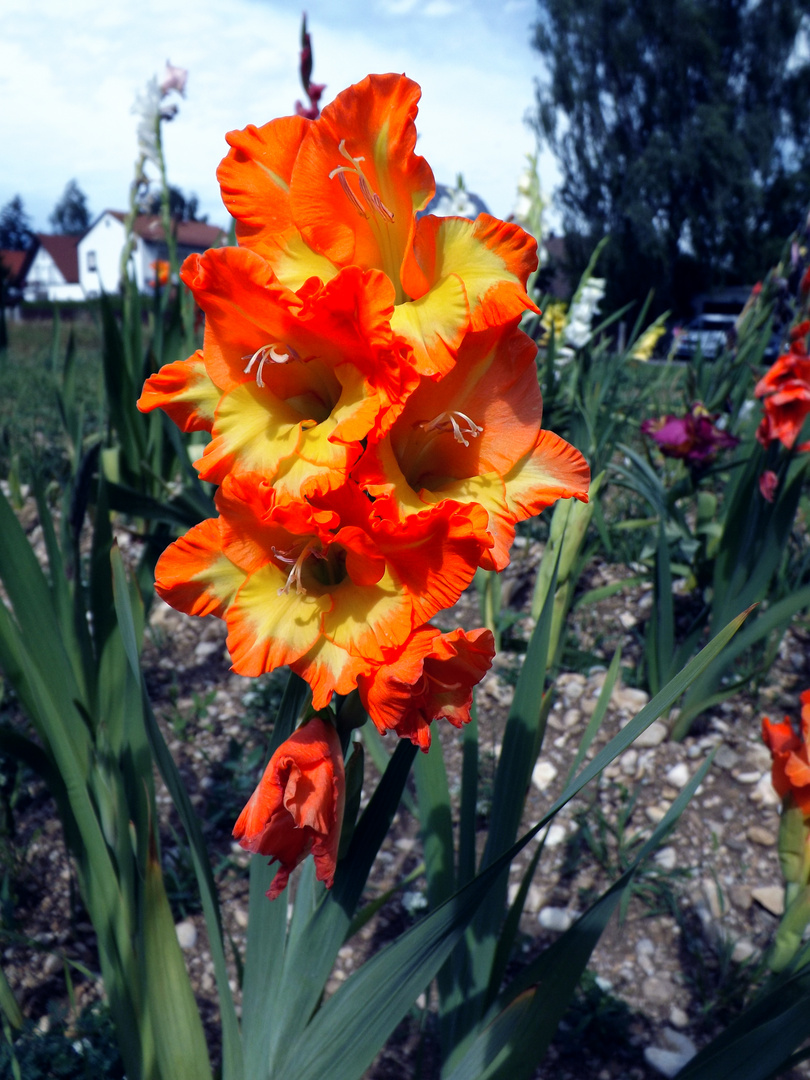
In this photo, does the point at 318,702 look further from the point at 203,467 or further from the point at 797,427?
the point at 797,427

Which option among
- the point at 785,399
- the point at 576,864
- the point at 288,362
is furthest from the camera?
the point at 785,399

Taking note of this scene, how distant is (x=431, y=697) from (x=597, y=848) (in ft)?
3.82

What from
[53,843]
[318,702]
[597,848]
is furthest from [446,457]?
[53,843]

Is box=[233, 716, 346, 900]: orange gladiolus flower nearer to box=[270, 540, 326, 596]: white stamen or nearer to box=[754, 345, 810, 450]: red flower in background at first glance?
box=[270, 540, 326, 596]: white stamen

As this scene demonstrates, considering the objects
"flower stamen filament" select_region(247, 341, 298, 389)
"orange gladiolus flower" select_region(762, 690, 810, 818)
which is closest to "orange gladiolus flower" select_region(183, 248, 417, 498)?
"flower stamen filament" select_region(247, 341, 298, 389)

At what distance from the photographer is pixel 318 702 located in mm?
711

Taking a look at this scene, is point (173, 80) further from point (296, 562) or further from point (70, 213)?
point (70, 213)

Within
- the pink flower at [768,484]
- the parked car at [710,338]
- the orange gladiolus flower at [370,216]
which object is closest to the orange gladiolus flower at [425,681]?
the orange gladiolus flower at [370,216]

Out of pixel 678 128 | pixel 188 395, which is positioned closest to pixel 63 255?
pixel 678 128

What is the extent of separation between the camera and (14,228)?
61.0 m

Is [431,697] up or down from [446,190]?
down

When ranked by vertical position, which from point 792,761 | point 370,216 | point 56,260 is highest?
point 56,260

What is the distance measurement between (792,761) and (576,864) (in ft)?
2.47

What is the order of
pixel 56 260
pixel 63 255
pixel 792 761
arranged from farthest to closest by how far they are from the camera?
pixel 63 255 → pixel 56 260 → pixel 792 761
